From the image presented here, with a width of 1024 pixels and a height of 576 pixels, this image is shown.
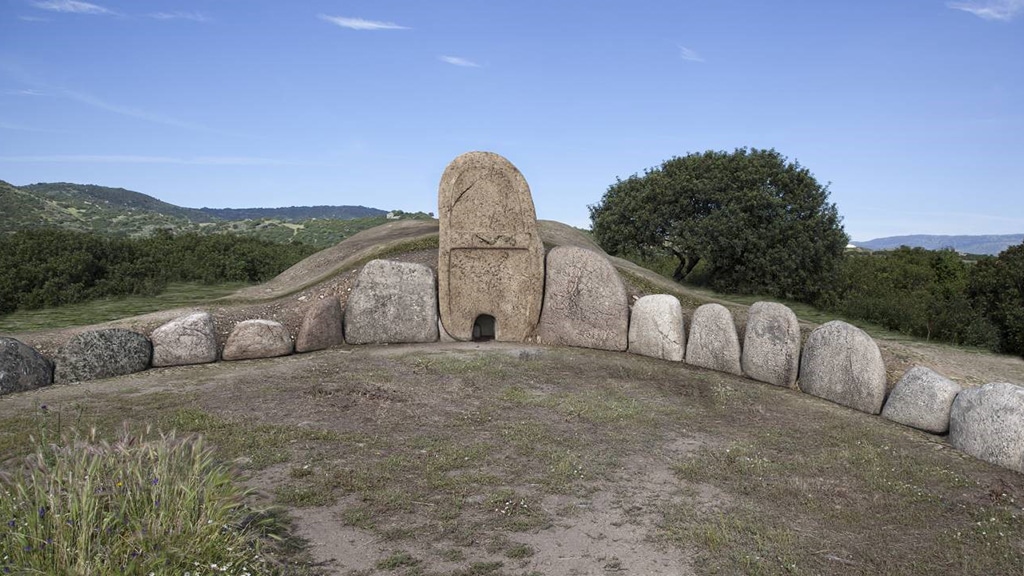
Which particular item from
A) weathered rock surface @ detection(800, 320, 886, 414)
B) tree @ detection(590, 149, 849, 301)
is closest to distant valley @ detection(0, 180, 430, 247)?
tree @ detection(590, 149, 849, 301)

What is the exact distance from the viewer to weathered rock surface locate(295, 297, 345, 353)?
14375mm

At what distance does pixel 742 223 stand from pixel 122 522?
2490cm

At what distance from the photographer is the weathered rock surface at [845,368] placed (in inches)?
462

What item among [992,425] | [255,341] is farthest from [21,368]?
A: [992,425]

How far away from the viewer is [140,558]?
485 cm

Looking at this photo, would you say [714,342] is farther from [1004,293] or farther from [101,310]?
[101,310]

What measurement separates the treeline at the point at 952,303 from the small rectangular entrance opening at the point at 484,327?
47.8 ft

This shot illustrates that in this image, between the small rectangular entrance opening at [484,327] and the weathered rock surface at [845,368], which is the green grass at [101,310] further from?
the weathered rock surface at [845,368]

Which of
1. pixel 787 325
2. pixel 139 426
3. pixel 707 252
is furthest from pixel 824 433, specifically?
pixel 707 252

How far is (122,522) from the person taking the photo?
504 cm

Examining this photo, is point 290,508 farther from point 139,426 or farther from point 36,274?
point 36,274

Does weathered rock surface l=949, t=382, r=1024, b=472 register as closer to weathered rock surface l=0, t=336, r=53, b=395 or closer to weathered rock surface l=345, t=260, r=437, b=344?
weathered rock surface l=345, t=260, r=437, b=344

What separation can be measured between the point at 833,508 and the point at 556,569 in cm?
350

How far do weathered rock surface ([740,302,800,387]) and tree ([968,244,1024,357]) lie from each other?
12.3 metres
